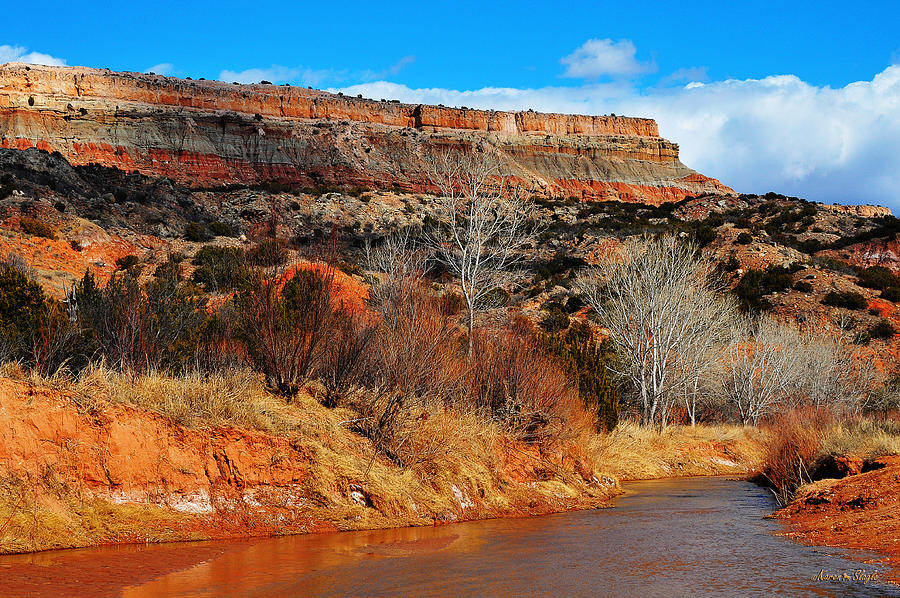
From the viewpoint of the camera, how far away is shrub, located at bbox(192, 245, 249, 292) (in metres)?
35.8

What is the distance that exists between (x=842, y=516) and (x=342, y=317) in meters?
11.3

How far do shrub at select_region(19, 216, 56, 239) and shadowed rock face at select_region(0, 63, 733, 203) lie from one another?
5673cm

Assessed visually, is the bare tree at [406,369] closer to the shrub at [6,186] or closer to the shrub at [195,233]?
the shrub at [6,186]

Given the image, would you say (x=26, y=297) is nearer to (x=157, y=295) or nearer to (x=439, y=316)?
(x=157, y=295)

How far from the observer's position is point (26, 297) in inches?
728

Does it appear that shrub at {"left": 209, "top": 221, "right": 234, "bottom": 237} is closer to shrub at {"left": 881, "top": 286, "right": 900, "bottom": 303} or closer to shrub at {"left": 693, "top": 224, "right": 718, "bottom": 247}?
shrub at {"left": 693, "top": 224, "right": 718, "bottom": 247}

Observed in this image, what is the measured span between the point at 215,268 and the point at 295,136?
2891 inches

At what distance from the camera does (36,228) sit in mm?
41250

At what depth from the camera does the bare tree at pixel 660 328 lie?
110 ft

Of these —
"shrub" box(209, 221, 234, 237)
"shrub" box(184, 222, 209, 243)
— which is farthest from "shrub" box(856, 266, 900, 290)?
"shrub" box(209, 221, 234, 237)

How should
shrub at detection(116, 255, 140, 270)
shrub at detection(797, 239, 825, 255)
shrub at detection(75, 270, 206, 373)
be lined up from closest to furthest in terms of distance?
shrub at detection(75, 270, 206, 373) < shrub at detection(116, 255, 140, 270) < shrub at detection(797, 239, 825, 255)

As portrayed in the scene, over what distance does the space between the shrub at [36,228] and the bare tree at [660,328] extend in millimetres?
29903

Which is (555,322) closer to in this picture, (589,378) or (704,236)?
A: (589,378)

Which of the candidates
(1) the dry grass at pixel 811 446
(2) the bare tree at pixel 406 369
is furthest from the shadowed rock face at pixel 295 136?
(1) the dry grass at pixel 811 446
